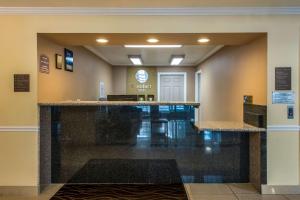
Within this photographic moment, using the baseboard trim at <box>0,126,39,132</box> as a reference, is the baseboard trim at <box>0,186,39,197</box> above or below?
below

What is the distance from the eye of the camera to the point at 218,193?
3576mm

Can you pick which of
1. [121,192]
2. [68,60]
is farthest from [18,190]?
[68,60]

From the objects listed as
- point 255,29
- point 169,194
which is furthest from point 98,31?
point 169,194

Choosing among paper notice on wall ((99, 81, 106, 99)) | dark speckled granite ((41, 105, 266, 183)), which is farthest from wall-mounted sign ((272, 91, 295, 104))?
paper notice on wall ((99, 81, 106, 99))

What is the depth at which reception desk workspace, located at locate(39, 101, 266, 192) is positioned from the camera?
3824mm

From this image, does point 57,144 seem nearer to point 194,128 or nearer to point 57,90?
point 57,90

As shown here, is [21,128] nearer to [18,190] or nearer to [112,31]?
[18,190]

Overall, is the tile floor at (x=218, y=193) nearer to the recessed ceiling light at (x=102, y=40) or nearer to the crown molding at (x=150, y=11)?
the recessed ceiling light at (x=102, y=40)

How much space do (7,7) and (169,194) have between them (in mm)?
3119

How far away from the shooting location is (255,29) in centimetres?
345

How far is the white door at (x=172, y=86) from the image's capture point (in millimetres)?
9969

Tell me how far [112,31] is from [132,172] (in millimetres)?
1965

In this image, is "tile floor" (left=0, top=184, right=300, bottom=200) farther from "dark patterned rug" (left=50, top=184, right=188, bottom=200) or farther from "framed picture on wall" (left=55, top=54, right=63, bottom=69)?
"framed picture on wall" (left=55, top=54, right=63, bottom=69)

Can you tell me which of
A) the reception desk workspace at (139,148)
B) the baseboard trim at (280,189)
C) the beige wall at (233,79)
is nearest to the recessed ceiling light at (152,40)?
the reception desk workspace at (139,148)
